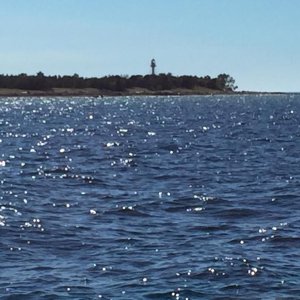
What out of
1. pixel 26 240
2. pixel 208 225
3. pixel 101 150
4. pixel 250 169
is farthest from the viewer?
pixel 101 150

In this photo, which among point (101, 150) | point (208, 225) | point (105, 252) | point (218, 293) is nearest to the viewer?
point (218, 293)

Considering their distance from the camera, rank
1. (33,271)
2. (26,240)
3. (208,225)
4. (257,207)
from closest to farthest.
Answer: (33,271)
(26,240)
(208,225)
(257,207)

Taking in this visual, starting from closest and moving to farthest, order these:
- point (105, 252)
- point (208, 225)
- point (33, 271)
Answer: point (33, 271)
point (105, 252)
point (208, 225)

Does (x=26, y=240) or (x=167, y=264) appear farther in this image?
(x=26, y=240)

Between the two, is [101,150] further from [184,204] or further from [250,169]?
[184,204]

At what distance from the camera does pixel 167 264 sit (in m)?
17.0

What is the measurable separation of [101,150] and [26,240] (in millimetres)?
29762

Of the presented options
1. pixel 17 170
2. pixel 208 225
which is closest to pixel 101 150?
pixel 17 170

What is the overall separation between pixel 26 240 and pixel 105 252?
227 cm

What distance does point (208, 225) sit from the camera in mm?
21656

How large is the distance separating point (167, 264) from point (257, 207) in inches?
318

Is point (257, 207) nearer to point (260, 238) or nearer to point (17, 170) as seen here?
point (260, 238)

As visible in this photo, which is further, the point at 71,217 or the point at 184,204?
the point at 184,204

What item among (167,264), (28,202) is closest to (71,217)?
(28,202)
